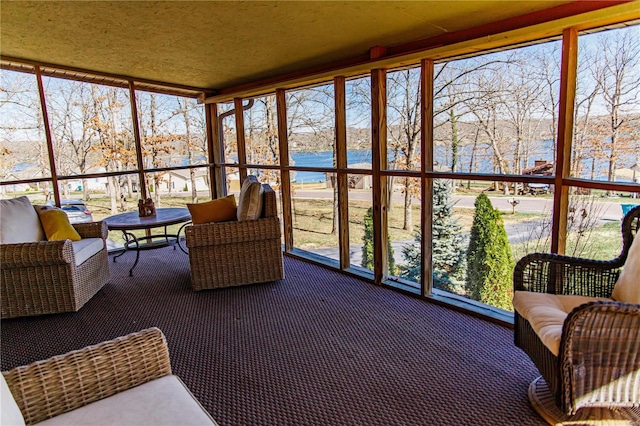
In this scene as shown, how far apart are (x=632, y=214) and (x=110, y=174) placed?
5.62 m

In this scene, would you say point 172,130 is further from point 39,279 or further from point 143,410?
point 143,410

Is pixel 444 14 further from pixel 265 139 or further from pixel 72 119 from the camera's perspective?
pixel 72 119

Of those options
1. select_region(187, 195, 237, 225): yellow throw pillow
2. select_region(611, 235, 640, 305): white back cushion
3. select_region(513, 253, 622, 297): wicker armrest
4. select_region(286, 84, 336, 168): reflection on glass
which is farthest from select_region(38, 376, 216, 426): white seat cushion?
select_region(286, 84, 336, 168): reflection on glass

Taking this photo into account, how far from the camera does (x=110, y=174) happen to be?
5.33 m

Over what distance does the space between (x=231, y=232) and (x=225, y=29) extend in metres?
1.83

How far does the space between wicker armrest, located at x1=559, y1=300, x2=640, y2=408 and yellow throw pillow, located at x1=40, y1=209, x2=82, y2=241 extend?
4.04 m

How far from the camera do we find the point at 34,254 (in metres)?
3.25

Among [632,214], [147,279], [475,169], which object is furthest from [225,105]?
[632,214]

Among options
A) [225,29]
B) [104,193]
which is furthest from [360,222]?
[104,193]

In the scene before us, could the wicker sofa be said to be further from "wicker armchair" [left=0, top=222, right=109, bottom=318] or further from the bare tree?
the bare tree

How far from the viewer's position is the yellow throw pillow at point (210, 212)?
13.6 ft

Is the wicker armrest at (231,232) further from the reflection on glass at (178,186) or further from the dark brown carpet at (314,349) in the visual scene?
the reflection on glass at (178,186)

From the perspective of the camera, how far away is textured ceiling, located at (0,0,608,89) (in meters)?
2.67

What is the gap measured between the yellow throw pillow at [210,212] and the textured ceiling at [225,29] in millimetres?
1565
